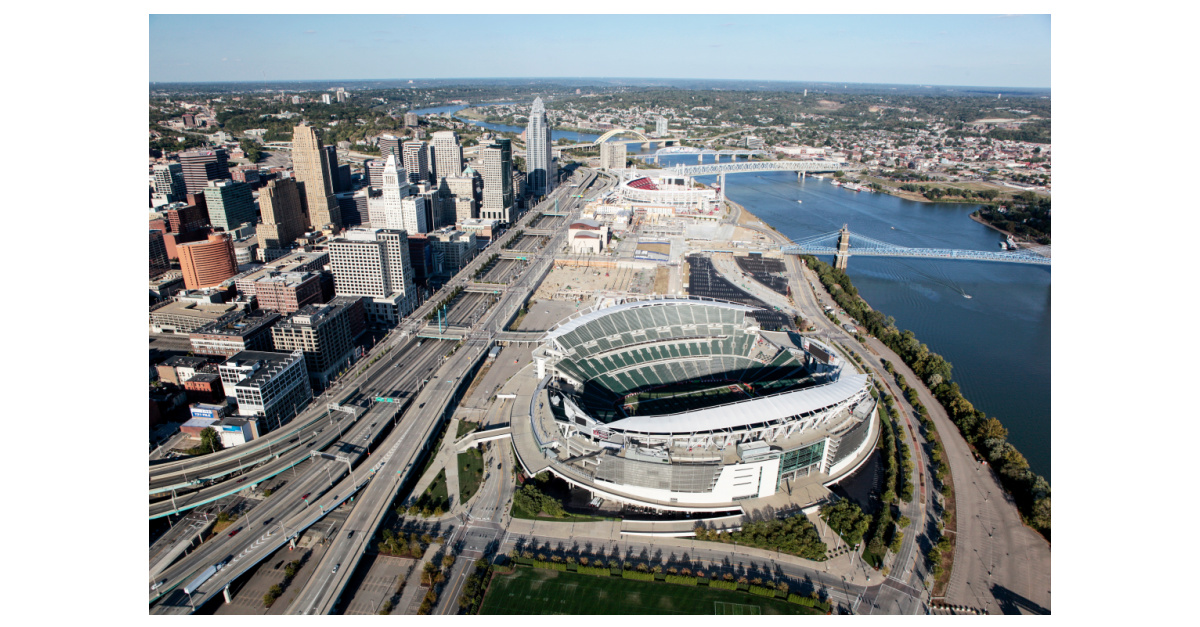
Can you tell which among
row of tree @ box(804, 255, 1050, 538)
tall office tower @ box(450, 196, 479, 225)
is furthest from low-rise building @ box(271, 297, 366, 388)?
tall office tower @ box(450, 196, 479, 225)

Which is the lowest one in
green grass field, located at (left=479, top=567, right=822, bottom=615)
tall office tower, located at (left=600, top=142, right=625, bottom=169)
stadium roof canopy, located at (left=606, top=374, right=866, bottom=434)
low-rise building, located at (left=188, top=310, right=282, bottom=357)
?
green grass field, located at (left=479, top=567, right=822, bottom=615)

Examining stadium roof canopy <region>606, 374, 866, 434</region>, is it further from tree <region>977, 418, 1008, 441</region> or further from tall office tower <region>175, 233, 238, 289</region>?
tall office tower <region>175, 233, 238, 289</region>

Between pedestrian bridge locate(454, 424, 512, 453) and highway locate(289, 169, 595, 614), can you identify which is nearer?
highway locate(289, 169, 595, 614)

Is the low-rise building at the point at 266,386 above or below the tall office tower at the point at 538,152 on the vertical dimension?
below

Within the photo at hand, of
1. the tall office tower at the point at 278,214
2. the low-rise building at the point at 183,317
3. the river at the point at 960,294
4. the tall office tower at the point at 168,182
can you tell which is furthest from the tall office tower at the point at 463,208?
the river at the point at 960,294

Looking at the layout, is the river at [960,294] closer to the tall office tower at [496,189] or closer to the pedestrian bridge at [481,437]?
the pedestrian bridge at [481,437]

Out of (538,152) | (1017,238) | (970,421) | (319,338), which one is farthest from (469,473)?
(1017,238)
